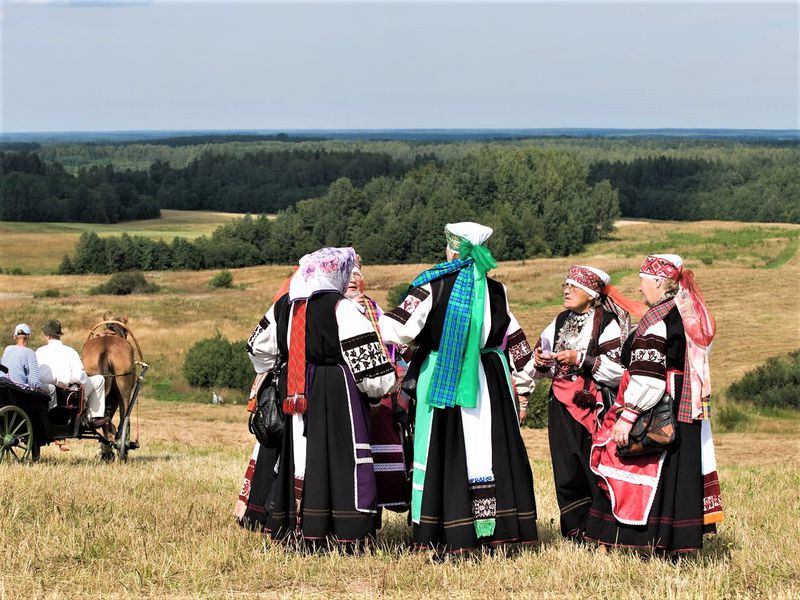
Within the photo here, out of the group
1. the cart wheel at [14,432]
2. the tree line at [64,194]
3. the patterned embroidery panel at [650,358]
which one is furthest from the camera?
the tree line at [64,194]

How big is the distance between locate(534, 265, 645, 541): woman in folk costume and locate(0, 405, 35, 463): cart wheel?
4.99 m

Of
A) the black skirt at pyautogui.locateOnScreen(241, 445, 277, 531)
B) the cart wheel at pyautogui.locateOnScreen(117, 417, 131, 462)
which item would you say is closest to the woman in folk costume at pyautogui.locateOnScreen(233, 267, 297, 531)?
the black skirt at pyautogui.locateOnScreen(241, 445, 277, 531)

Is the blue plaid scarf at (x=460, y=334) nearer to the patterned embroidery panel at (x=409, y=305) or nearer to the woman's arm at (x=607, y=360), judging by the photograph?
the patterned embroidery panel at (x=409, y=305)

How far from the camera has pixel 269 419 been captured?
21.1 ft

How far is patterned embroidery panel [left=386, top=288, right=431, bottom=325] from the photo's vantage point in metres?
6.16

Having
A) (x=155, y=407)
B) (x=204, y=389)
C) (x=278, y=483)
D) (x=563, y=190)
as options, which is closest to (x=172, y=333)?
(x=204, y=389)

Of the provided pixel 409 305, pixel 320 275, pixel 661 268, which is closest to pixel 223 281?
pixel 320 275

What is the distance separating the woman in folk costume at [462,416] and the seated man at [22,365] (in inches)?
186

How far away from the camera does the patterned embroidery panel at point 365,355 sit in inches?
245

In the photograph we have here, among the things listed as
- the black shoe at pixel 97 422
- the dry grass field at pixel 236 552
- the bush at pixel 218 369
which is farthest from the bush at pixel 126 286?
the black shoe at pixel 97 422

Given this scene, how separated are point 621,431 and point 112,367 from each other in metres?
6.50

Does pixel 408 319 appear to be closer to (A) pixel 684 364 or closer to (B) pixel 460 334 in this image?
(B) pixel 460 334

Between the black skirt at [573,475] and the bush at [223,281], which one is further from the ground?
the black skirt at [573,475]

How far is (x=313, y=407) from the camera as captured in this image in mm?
6324
